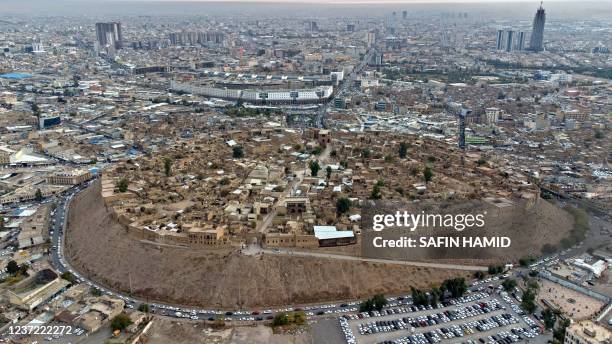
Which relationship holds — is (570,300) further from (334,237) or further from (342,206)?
(342,206)

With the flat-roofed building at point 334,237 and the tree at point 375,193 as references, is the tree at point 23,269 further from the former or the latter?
the tree at point 375,193

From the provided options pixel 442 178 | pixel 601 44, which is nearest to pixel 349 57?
pixel 601 44

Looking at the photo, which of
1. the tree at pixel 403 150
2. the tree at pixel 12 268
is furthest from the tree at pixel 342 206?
the tree at pixel 12 268

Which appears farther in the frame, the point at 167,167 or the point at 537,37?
the point at 537,37

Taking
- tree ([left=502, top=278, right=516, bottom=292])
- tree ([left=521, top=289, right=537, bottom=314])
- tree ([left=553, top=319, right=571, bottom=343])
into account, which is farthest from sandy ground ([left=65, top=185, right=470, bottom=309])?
tree ([left=553, top=319, right=571, bottom=343])

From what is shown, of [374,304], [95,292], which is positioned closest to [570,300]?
[374,304]

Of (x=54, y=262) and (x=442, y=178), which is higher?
(x=442, y=178)

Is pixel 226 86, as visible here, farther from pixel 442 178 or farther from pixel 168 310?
pixel 168 310
